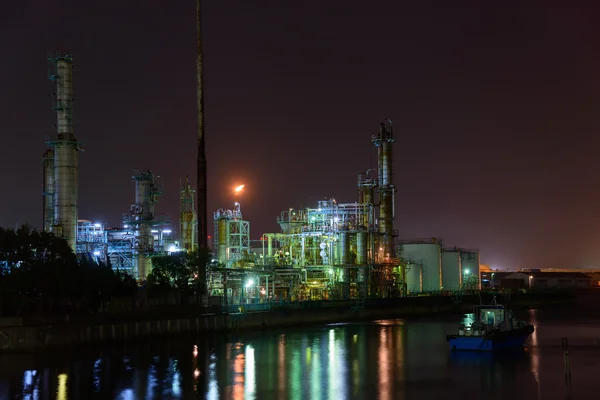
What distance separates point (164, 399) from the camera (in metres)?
39.6

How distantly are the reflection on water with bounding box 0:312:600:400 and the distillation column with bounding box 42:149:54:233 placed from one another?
33.7 meters

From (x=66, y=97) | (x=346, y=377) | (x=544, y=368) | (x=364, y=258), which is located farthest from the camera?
(x=364, y=258)

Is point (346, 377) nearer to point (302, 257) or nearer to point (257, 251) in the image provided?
point (302, 257)

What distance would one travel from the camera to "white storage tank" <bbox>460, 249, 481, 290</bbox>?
140m

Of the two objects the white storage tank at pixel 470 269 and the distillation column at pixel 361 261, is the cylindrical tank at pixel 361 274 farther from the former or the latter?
the white storage tank at pixel 470 269

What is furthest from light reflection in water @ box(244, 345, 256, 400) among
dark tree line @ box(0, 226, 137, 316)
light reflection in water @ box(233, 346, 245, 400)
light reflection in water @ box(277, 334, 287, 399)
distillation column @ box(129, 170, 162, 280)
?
distillation column @ box(129, 170, 162, 280)

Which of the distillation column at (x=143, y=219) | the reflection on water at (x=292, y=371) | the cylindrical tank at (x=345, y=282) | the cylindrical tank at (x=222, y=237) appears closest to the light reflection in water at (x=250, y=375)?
the reflection on water at (x=292, y=371)

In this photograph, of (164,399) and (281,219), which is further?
(281,219)

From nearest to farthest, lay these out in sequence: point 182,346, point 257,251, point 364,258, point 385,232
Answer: point 182,346, point 364,258, point 385,232, point 257,251

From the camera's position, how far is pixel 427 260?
125 m

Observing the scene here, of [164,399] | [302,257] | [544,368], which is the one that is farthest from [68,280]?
[302,257]

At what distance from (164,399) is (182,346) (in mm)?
21131

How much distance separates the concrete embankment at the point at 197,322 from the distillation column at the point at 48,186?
95.6ft

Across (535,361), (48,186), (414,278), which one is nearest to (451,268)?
(414,278)
